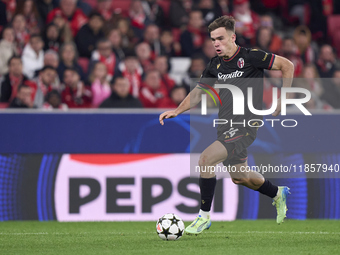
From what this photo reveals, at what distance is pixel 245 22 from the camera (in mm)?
12516

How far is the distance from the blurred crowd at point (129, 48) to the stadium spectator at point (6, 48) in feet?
0.05

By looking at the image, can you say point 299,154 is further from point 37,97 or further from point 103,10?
point 103,10

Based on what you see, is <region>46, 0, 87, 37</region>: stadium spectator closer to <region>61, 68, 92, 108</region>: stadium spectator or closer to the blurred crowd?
the blurred crowd

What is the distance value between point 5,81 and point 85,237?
3.76 meters

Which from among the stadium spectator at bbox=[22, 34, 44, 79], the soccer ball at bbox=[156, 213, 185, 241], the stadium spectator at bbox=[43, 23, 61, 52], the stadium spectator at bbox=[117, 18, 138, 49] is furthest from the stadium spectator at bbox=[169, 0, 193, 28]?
the soccer ball at bbox=[156, 213, 185, 241]

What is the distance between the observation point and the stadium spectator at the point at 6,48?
10.1 meters

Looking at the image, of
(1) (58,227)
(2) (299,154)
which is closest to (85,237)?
(1) (58,227)

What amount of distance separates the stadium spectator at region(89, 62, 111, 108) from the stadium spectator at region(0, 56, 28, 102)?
101 centimetres

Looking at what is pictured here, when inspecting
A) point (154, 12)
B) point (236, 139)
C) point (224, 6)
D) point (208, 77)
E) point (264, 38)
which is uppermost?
point (224, 6)

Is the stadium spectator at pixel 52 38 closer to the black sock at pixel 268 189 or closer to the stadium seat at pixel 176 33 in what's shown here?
the stadium seat at pixel 176 33

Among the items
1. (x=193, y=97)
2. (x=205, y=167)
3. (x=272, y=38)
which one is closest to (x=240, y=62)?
(x=193, y=97)

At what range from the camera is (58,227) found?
7676 mm

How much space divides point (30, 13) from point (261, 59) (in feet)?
19.2

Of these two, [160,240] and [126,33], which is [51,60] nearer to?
[126,33]
